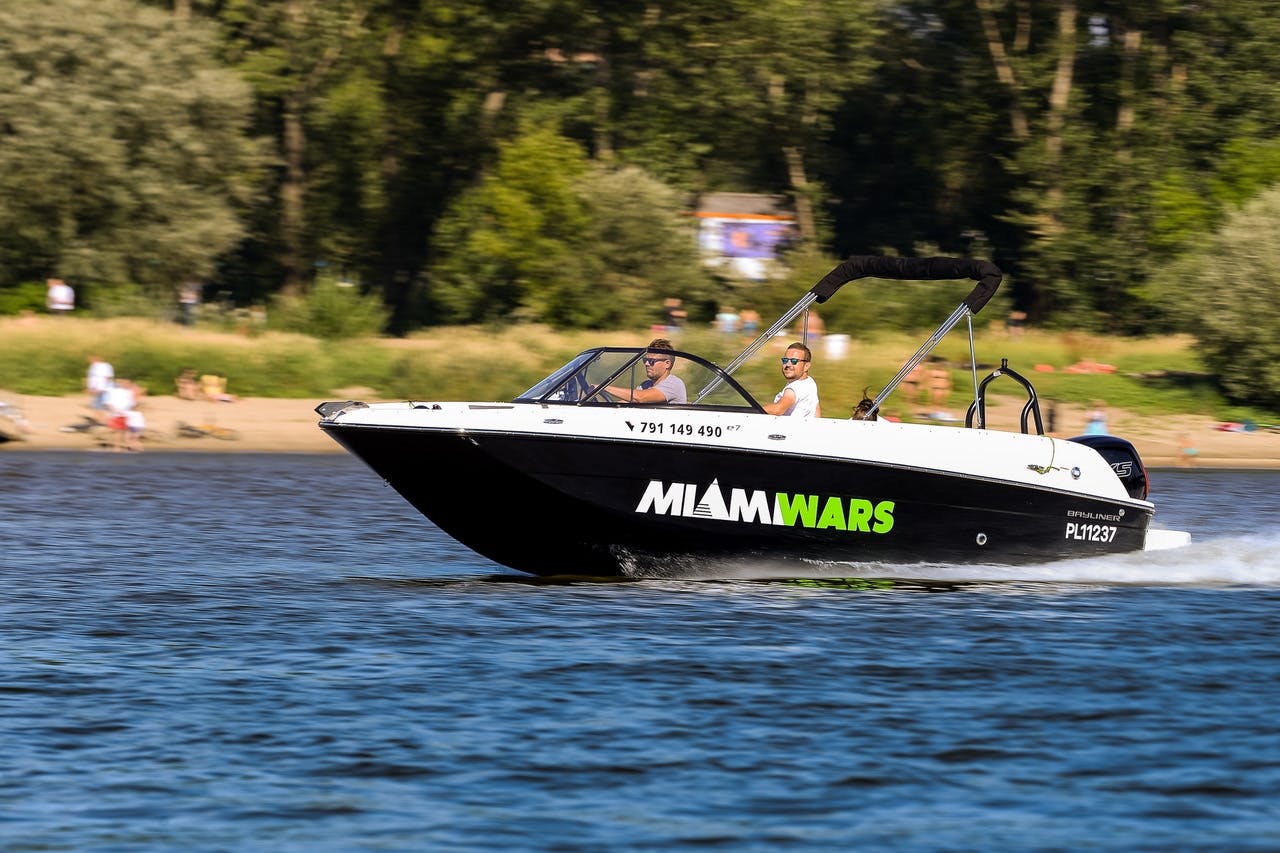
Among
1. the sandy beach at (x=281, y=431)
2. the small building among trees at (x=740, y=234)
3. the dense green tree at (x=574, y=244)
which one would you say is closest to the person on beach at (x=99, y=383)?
the sandy beach at (x=281, y=431)

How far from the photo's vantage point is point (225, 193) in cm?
4903

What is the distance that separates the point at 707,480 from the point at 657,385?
31.5 inches

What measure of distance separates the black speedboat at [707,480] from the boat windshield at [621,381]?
0.01m

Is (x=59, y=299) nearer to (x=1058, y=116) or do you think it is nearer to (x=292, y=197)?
(x=292, y=197)

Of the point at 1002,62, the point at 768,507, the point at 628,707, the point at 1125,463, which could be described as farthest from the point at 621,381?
the point at 1002,62

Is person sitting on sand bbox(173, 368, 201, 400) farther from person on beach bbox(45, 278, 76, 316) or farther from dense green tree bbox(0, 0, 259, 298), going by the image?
dense green tree bbox(0, 0, 259, 298)

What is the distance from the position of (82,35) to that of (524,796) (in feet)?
133

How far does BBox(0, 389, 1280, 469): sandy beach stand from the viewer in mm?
30625

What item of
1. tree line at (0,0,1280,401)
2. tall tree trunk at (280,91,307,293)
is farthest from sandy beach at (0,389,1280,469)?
tall tree trunk at (280,91,307,293)

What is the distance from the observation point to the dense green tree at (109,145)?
145ft

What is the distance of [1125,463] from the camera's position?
14383 millimetres

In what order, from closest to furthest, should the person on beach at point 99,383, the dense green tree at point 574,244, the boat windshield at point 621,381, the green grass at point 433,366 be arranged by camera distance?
the boat windshield at point 621,381 < the person on beach at point 99,383 < the green grass at point 433,366 < the dense green tree at point 574,244

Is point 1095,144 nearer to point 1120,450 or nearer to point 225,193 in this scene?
point 225,193

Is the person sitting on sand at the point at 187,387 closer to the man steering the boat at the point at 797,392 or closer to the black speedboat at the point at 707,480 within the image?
the black speedboat at the point at 707,480
